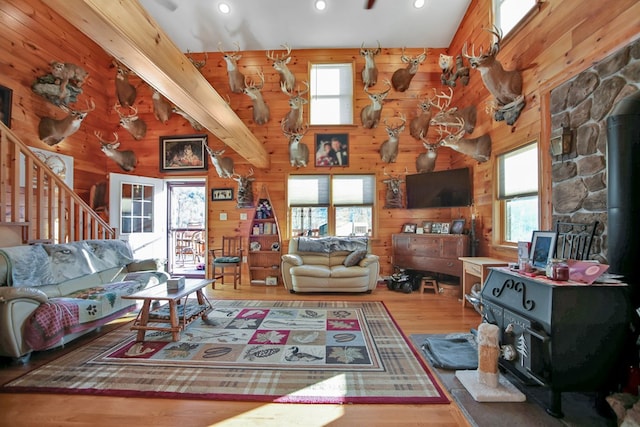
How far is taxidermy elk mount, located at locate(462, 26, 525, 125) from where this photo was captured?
3.27 metres

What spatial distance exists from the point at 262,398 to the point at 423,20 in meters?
5.94

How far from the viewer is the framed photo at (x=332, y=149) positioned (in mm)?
5359

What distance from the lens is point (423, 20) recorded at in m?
4.79

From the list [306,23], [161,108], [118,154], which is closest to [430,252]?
[306,23]

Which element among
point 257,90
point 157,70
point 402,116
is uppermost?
point 257,90

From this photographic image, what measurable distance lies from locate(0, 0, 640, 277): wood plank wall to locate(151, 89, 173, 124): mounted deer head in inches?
5.9

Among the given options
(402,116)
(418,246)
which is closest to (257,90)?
(402,116)

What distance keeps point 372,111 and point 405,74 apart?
94cm

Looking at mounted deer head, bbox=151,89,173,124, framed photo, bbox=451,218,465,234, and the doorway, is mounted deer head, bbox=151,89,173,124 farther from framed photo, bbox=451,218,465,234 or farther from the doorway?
framed photo, bbox=451,218,465,234

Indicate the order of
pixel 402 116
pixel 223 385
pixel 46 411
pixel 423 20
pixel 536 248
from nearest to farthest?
pixel 46 411 → pixel 223 385 → pixel 536 248 → pixel 423 20 → pixel 402 116

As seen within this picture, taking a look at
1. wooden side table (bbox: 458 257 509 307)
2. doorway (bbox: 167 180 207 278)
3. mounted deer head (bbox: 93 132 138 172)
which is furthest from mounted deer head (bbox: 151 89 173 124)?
wooden side table (bbox: 458 257 509 307)

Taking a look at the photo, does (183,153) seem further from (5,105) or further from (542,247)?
(542,247)

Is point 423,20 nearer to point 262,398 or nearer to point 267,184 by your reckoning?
point 267,184

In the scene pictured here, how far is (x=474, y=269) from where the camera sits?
11.9 feet
